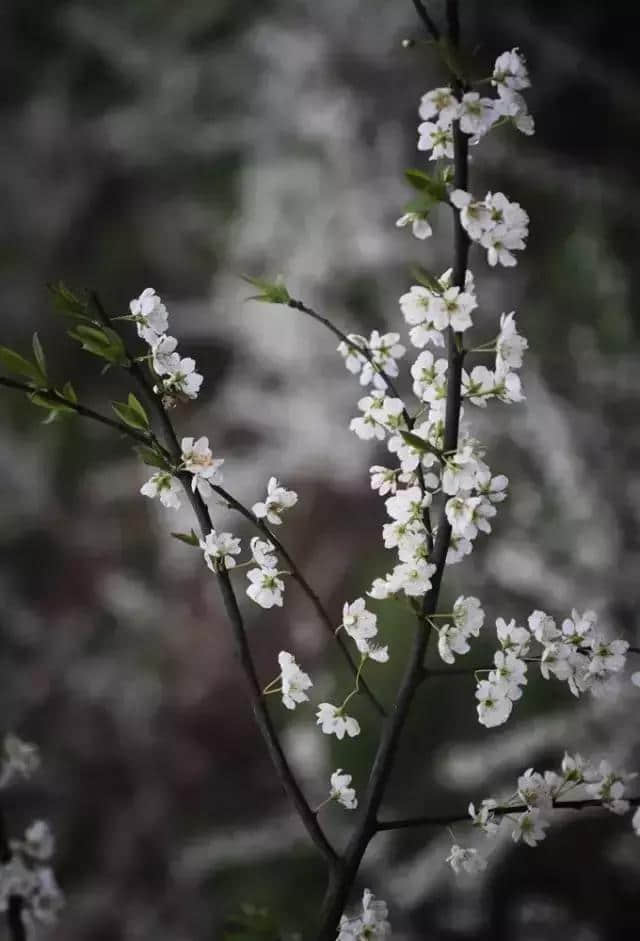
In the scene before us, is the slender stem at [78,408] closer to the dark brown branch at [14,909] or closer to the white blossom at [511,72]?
the white blossom at [511,72]

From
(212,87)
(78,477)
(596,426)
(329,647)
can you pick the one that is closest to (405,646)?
(329,647)

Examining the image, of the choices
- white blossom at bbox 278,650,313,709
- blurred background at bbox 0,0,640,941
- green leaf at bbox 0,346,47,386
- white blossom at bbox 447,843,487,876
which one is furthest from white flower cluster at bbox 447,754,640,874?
blurred background at bbox 0,0,640,941

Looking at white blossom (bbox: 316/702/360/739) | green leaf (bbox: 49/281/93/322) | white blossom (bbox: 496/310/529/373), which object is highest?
white blossom (bbox: 496/310/529/373)

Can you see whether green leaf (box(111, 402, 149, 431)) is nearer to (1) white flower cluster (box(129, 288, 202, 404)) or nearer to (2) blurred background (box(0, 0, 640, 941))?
(1) white flower cluster (box(129, 288, 202, 404))

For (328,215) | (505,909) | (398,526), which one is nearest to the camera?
(398,526)

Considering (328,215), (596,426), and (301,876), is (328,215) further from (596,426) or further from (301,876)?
(301,876)
